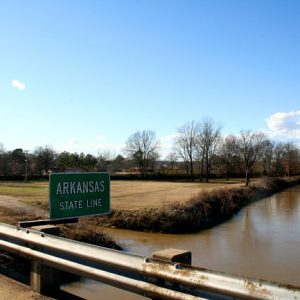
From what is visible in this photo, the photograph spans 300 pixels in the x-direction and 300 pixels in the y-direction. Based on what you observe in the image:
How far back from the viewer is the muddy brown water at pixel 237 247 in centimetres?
1489

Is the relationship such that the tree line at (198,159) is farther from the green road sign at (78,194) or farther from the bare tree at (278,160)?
the green road sign at (78,194)

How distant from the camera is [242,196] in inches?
1718

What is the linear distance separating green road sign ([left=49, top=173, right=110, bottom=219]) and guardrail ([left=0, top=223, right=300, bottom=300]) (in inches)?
14.6

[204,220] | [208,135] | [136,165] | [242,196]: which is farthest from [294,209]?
[136,165]

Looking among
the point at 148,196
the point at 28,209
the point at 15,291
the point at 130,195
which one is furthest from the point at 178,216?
the point at 15,291

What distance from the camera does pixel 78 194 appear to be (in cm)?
501

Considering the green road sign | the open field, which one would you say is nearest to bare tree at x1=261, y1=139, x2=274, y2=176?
the open field

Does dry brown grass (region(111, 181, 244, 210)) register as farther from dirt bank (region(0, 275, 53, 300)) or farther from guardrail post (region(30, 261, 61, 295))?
guardrail post (region(30, 261, 61, 295))

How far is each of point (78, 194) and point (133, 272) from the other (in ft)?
4.33

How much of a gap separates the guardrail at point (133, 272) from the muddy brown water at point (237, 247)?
19.9ft

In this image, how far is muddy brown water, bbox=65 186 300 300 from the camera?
14.9m

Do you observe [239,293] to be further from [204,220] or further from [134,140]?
[134,140]

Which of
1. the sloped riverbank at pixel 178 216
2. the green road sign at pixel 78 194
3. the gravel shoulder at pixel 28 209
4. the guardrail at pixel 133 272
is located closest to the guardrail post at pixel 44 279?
the guardrail at pixel 133 272

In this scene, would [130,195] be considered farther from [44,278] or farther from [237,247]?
[44,278]
